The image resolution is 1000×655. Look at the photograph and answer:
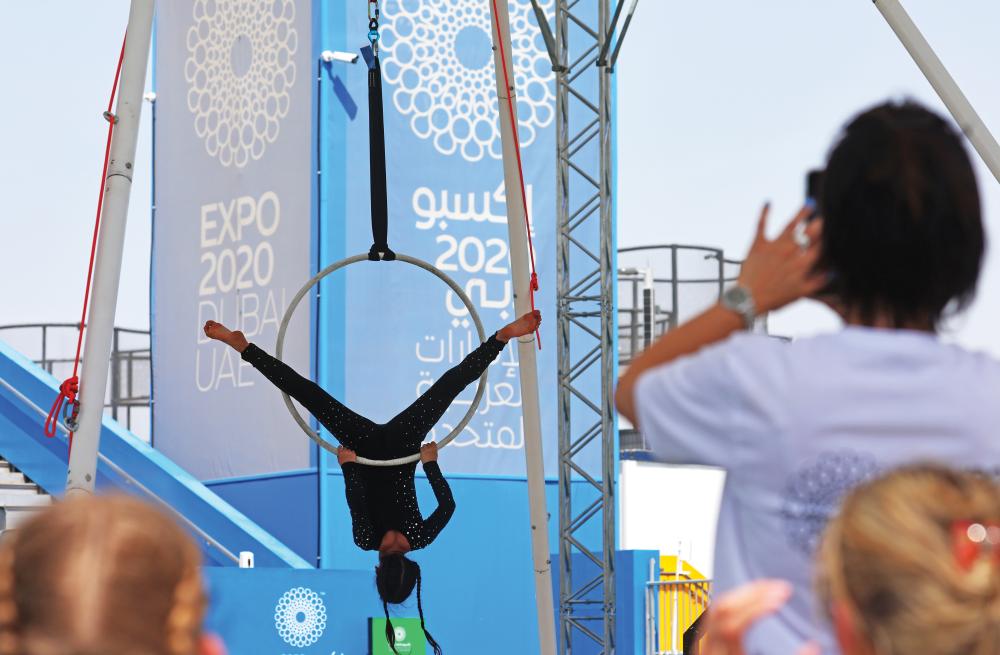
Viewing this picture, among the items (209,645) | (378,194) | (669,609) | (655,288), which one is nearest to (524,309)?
(378,194)

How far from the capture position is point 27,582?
975 millimetres

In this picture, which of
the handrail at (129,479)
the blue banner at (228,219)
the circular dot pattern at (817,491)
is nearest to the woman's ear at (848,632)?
the circular dot pattern at (817,491)

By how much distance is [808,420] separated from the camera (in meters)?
1.37

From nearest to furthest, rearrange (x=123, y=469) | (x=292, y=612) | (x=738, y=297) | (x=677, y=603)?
1. (x=738, y=297)
2. (x=292, y=612)
3. (x=123, y=469)
4. (x=677, y=603)

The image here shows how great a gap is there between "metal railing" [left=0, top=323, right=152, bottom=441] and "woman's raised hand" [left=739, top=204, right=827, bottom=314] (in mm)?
11702

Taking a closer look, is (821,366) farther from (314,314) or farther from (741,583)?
(314,314)

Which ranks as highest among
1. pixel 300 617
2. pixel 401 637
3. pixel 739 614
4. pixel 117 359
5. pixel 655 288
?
pixel 655 288

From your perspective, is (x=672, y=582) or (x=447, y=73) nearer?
(x=672, y=582)

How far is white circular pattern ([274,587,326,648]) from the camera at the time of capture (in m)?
6.71

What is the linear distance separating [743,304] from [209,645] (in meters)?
0.68

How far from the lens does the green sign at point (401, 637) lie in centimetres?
703

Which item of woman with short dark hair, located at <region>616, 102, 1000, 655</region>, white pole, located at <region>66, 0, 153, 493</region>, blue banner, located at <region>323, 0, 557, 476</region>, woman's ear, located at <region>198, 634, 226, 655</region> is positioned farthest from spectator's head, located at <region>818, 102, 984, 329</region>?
blue banner, located at <region>323, 0, 557, 476</region>

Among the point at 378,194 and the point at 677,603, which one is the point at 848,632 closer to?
the point at 378,194

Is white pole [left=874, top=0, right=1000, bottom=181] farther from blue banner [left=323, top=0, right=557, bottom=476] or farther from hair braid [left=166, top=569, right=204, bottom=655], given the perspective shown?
blue banner [left=323, top=0, right=557, bottom=476]
